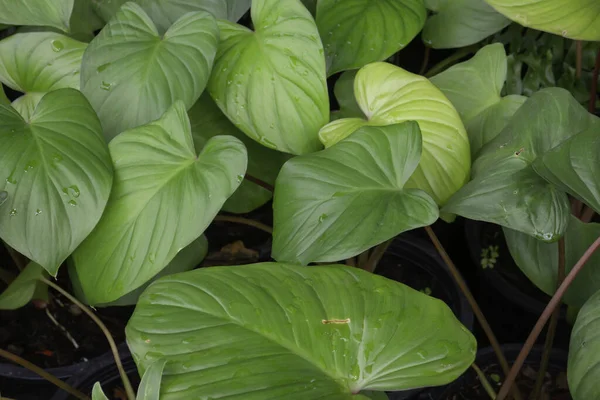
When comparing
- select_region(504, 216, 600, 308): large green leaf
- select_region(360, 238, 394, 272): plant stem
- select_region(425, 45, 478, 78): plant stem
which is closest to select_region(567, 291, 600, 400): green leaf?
select_region(504, 216, 600, 308): large green leaf

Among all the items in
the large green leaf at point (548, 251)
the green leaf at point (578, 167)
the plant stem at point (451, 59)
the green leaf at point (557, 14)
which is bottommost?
the large green leaf at point (548, 251)

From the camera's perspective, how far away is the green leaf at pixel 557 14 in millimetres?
874

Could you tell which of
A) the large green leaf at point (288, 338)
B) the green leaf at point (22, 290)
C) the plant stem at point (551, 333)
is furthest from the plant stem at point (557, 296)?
the green leaf at point (22, 290)

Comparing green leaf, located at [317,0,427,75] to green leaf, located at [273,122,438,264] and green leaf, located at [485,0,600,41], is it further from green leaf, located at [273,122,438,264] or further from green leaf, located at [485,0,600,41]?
green leaf, located at [273,122,438,264]

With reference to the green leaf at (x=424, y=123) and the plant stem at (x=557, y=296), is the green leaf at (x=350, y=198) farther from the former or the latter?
the plant stem at (x=557, y=296)

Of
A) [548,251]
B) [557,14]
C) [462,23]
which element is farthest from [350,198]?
[462,23]

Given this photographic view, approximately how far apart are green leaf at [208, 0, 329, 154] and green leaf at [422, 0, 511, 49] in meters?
0.37

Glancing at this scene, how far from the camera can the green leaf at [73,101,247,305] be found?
75 centimetres

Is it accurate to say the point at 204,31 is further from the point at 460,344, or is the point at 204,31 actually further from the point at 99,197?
the point at 460,344

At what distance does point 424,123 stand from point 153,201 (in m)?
0.40

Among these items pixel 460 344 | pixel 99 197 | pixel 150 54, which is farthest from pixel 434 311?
pixel 150 54

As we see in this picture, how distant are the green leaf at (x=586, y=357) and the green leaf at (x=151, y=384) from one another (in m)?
0.41

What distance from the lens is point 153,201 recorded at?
78cm

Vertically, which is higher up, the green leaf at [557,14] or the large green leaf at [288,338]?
the green leaf at [557,14]
